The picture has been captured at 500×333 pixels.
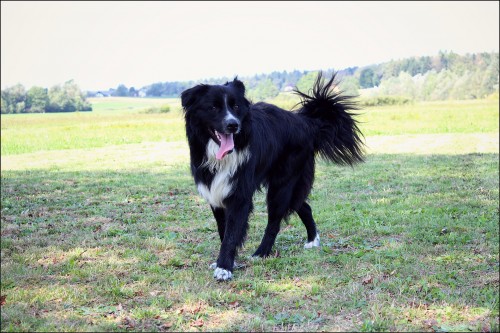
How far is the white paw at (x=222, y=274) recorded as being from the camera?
4895 mm

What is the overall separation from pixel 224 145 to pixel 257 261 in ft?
4.54

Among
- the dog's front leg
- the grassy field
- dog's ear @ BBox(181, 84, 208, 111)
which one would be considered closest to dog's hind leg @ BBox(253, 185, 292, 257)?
the grassy field

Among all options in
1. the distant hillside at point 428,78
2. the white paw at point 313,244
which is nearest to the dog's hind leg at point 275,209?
the white paw at point 313,244

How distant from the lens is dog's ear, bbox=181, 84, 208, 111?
5074mm

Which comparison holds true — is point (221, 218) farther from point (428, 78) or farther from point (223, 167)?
point (428, 78)

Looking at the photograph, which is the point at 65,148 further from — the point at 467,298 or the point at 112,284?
the point at 467,298

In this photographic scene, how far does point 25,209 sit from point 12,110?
18371 millimetres

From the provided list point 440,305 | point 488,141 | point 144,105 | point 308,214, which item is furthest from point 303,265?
point 144,105

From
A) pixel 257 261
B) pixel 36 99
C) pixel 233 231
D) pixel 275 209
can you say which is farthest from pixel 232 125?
pixel 36 99

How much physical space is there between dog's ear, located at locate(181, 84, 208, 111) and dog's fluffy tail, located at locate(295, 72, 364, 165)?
5.65 ft

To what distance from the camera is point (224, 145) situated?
4.99m

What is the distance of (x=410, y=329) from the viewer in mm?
3689

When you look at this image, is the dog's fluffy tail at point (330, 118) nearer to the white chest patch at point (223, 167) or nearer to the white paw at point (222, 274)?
the white chest patch at point (223, 167)

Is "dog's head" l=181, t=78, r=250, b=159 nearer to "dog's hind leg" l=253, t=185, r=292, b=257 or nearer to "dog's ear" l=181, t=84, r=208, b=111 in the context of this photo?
"dog's ear" l=181, t=84, r=208, b=111
